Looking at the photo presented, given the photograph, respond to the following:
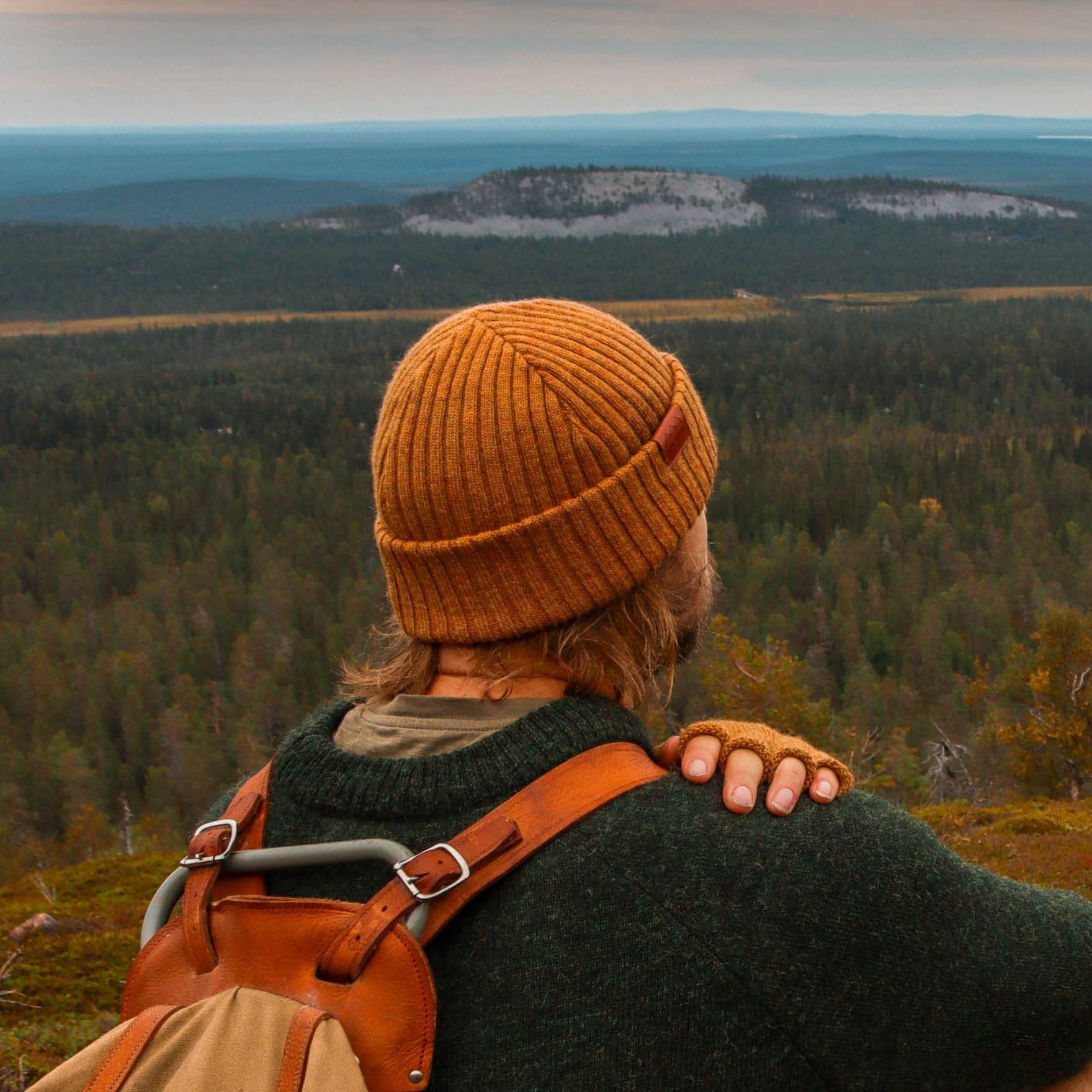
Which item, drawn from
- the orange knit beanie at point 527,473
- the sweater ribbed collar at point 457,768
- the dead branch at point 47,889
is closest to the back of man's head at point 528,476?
the orange knit beanie at point 527,473

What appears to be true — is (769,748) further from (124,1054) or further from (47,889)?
→ (47,889)

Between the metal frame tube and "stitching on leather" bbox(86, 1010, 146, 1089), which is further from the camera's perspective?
the metal frame tube

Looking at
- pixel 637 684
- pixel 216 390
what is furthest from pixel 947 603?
pixel 216 390

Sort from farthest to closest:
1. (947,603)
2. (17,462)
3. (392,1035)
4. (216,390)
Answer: (216,390) → (17,462) → (947,603) → (392,1035)

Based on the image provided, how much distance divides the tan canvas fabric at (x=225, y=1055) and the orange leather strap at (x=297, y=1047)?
0.4 inches

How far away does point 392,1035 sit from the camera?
2490 millimetres

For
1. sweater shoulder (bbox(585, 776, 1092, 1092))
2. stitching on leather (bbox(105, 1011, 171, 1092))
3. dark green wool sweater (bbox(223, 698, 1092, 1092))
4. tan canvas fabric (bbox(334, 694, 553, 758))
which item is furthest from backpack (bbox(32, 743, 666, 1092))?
tan canvas fabric (bbox(334, 694, 553, 758))

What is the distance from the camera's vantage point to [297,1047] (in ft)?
7.91

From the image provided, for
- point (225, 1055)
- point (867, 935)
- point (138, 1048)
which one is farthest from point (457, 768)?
point (867, 935)

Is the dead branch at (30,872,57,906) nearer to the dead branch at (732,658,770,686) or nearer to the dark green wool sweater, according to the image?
the dead branch at (732,658,770,686)

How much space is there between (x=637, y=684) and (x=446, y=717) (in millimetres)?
534

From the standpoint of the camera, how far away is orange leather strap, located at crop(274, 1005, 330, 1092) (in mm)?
2375

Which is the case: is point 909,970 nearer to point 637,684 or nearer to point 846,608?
point 637,684

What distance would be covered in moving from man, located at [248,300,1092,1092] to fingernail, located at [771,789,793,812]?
11mm
